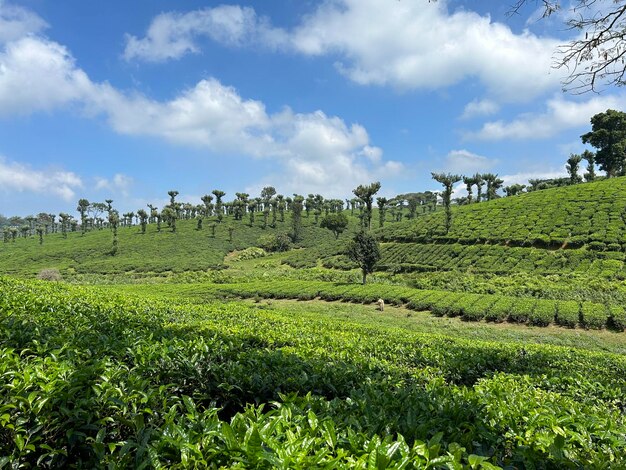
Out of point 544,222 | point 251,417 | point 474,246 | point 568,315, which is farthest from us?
point 544,222

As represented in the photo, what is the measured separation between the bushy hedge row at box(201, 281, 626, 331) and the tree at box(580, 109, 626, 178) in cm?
7066

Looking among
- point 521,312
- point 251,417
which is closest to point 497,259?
point 521,312

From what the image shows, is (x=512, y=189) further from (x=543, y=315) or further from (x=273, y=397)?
(x=273, y=397)

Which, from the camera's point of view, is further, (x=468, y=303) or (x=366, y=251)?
(x=366, y=251)

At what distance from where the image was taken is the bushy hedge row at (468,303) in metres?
21.6

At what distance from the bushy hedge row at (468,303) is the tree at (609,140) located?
70658 millimetres

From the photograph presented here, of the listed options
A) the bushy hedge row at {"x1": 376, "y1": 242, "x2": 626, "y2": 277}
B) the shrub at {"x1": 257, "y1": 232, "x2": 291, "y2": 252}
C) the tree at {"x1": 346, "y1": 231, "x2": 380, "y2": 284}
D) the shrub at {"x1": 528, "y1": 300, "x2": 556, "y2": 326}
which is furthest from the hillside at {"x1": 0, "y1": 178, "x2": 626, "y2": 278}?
the shrub at {"x1": 528, "y1": 300, "x2": 556, "y2": 326}

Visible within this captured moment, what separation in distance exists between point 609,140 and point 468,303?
3033 inches

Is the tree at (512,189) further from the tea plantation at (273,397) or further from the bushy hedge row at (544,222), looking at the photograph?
the tea plantation at (273,397)

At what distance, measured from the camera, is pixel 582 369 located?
8.08 m

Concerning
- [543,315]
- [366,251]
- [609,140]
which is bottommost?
[543,315]

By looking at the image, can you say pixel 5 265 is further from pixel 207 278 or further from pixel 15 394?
pixel 15 394

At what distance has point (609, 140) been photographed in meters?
76.0

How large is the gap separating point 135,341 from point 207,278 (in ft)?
151
